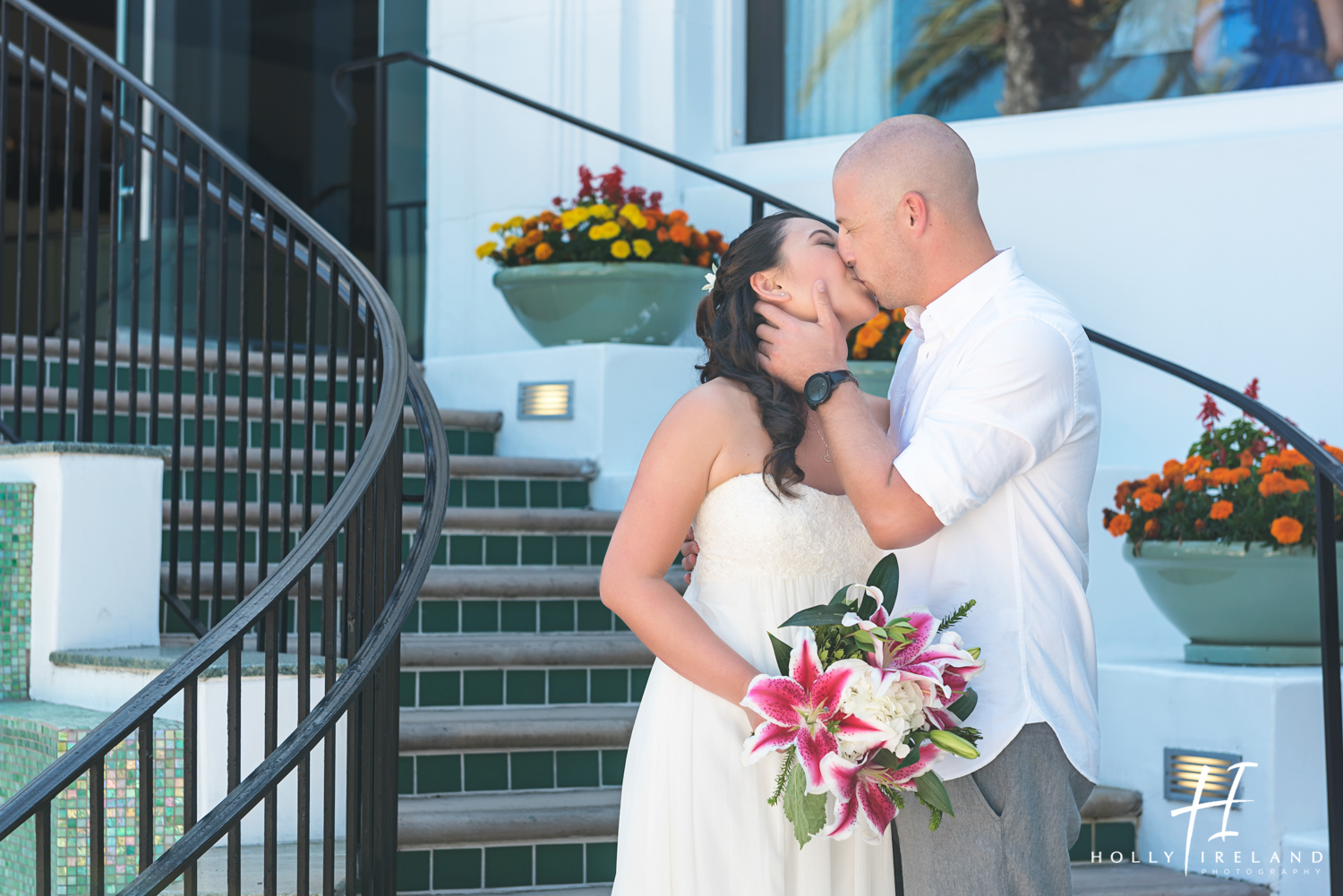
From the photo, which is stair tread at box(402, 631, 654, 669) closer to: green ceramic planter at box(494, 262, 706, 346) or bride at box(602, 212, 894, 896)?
green ceramic planter at box(494, 262, 706, 346)

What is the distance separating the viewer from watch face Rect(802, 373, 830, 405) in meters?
1.80

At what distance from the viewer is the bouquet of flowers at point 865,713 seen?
1.65m

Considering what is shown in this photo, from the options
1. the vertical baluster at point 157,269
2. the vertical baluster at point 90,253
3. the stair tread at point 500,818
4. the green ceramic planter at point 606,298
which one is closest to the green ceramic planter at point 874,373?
the green ceramic planter at point 606,298

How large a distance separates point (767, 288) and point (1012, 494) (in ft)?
1.54

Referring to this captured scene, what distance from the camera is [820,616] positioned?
1710mm

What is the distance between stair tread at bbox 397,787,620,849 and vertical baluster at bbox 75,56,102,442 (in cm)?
127

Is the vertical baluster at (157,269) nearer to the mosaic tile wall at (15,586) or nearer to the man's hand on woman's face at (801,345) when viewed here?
the mosaic tile wall at (15,586)

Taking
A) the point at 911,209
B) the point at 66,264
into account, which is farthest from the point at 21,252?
the point at 911,209

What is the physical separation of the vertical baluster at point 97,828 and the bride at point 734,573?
795mm

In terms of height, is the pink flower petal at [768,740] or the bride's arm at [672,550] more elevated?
the bride's arm at [672,550]

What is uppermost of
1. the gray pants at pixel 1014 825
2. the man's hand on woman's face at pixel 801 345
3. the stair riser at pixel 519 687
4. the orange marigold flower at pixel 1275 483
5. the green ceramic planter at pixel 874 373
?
the green ceramic planter at pixel 874 373

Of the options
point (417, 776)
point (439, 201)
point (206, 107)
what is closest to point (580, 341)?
point (439, 201)

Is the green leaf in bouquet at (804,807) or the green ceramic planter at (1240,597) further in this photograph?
the green ceramic planter at (1240,597)

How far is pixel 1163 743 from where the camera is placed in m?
3.58
